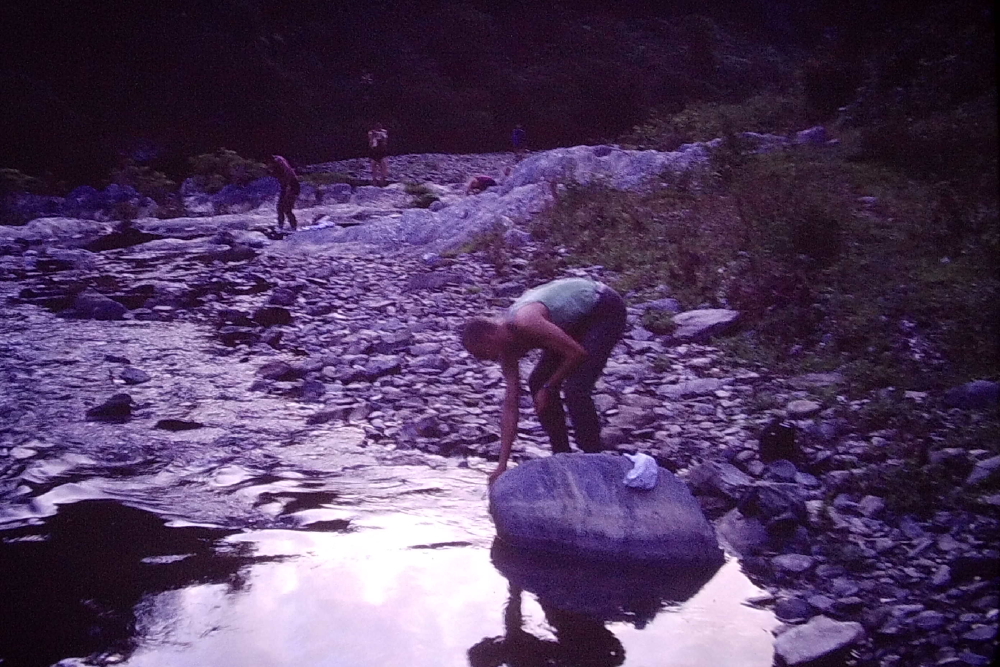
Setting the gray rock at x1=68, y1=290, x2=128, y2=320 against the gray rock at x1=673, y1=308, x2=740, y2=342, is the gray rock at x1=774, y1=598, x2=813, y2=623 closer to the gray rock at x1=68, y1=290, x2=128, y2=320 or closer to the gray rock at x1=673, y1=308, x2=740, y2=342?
the gray rock at x1=673, y1=308, x2=740, y2=342

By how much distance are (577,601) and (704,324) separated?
12.6 feet

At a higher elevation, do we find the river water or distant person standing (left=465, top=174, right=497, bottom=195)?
distant person standing (left=465, top=174, right=497, bottom=195)

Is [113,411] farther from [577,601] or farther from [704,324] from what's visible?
[704,324]

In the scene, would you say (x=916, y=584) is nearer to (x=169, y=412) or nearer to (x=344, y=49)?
(x=169, y=412)

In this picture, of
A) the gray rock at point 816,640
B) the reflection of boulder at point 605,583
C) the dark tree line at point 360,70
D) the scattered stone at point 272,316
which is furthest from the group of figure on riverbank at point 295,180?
the gray rock at point 816,640

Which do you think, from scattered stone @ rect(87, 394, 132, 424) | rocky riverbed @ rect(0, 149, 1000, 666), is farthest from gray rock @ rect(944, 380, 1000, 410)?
scattered stone @ rect(87, 394, 132, 424)

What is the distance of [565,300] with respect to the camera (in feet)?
15.4

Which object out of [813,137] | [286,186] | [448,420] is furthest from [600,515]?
[813,137]

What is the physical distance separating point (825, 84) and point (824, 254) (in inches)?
551

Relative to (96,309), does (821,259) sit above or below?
below

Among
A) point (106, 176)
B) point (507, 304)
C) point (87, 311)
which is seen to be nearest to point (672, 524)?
point (507, 304)

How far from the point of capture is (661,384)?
6.42 m

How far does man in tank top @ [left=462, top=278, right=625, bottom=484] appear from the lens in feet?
14.8

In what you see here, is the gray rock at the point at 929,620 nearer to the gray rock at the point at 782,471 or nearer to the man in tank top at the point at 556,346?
the gray rock at the point at 782,471
